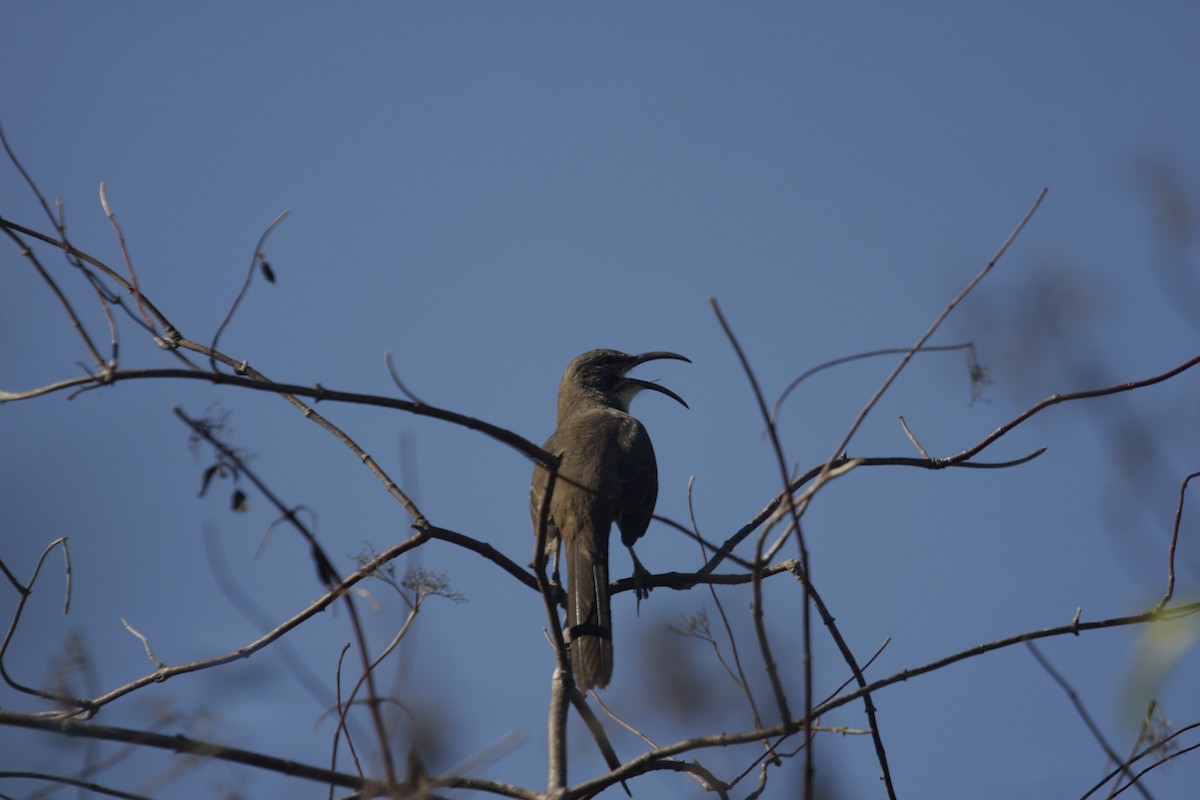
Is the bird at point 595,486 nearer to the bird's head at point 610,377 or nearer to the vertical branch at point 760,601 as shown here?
the bird's head at point 610,377

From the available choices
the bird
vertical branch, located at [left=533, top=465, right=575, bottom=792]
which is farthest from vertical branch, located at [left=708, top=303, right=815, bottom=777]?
the bird

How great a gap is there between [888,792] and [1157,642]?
1.81 meters

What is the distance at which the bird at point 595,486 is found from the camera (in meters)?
4.98

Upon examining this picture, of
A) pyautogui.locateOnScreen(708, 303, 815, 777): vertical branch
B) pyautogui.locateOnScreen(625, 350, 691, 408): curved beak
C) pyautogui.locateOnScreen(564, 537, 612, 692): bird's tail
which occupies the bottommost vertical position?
pyautogui.locateOnScreen(708, 303, 815, 777): vertical branch

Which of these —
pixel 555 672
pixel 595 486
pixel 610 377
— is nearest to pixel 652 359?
pixel 610 377

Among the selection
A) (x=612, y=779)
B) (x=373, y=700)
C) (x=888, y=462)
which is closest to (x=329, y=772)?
(x=373, y=700)

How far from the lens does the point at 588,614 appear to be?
5.17 meters

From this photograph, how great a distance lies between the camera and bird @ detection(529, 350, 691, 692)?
498cm

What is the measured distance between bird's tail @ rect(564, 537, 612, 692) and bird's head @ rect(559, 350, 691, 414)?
2.53 m

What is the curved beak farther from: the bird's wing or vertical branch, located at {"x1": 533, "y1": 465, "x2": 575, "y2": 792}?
vertical branch, located at {"x1": 533, "y1": 465, "x2": 575, "y2": 792}

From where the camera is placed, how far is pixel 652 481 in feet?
21.9

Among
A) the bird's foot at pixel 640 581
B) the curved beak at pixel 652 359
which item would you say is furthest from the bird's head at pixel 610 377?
the bird's foot at pixel 640 581

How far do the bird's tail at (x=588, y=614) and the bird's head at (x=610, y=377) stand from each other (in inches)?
99.4

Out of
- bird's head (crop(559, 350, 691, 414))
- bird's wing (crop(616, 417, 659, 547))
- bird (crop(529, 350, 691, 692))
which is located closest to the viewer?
bird (crop(529, 350, 691, 692))
